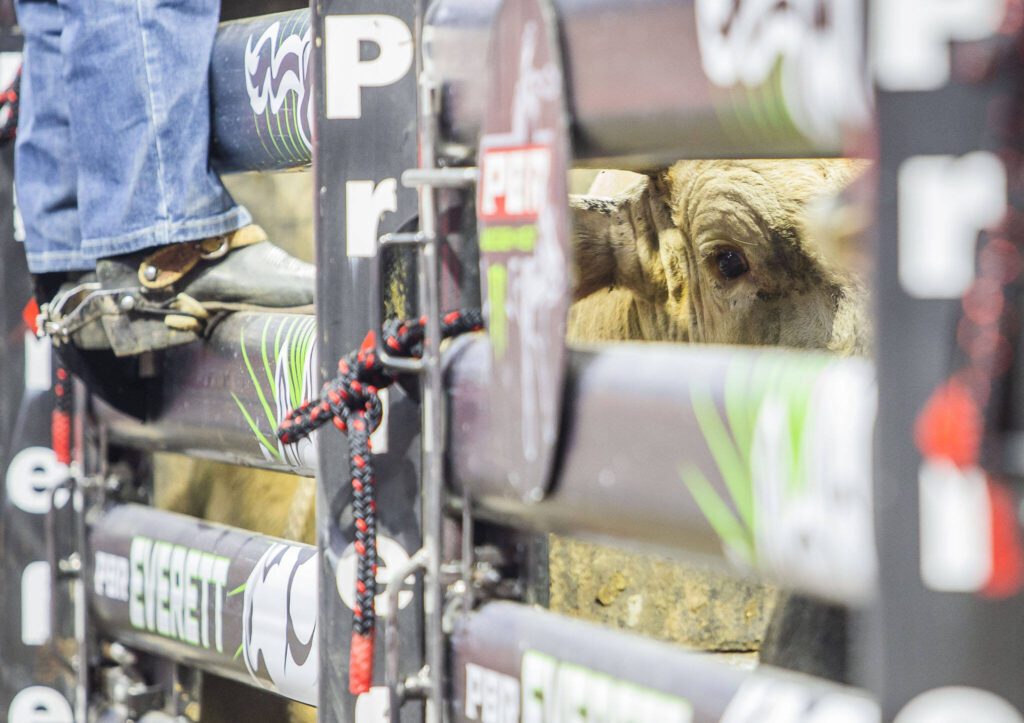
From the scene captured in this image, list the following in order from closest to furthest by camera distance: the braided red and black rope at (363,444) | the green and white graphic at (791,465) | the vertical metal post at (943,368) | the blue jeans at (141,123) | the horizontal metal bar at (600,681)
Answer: the vertical metal post at (943,368), the green and white graphic at (791,465), the horizontal metal bar at (600,681), the braided red and black rope at (363,444), the blue jeans at (141,123)

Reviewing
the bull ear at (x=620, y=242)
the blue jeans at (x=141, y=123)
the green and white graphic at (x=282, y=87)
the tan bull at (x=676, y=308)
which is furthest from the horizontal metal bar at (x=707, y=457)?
the bull ear at (x=620, y=242)

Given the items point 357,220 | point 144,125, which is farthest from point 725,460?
point 144,125

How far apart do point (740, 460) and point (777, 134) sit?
0.82 ft

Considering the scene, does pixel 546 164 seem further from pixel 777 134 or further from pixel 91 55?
pixel 91 55

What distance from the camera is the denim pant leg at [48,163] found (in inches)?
98.1

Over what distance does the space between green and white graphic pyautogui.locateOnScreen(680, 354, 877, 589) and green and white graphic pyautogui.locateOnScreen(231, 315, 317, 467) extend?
92cm

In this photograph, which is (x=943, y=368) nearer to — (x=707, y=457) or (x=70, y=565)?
(x=707, y=457)

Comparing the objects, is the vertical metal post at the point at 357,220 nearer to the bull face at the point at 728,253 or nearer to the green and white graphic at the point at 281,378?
the green and white graphic at the point at 281,378

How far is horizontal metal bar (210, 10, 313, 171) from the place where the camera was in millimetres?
2160

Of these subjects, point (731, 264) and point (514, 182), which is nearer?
point (514, 182)

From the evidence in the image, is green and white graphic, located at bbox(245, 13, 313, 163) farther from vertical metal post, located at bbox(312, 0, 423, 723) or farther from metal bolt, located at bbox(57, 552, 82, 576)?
metal bolt, located at bbox(57, 552, 82, 576)

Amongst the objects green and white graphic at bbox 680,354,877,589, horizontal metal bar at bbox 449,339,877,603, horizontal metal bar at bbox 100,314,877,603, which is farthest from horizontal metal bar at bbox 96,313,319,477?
green and white graphic at bbox 680,354,877,589

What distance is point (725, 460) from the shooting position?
3.99 ft

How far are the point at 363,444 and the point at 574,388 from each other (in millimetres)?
376
